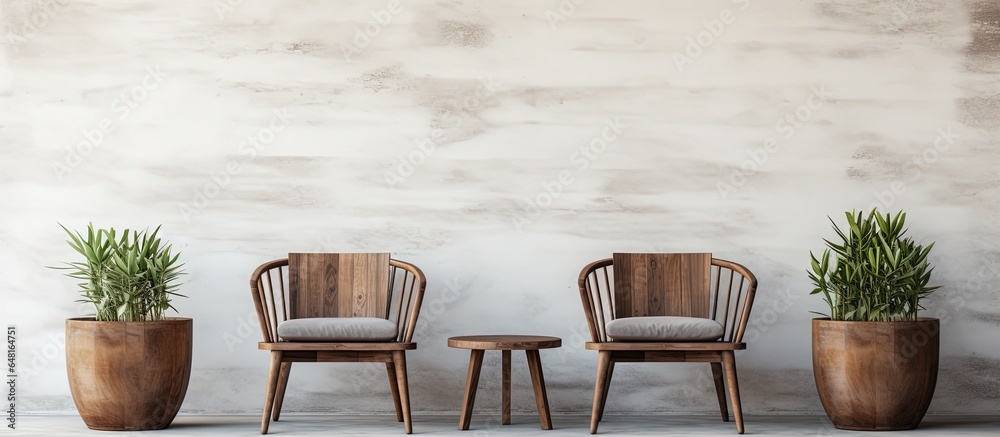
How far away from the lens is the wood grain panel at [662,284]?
415cm

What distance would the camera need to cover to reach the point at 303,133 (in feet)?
14.7

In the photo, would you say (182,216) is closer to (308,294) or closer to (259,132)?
(259,132)

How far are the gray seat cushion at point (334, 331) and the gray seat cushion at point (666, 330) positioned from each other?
3.04ft

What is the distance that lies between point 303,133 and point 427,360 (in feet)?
4.11

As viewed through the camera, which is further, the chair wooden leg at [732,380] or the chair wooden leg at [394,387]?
the chair wooden leg at [394,387]

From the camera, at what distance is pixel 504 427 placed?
3.95 metres

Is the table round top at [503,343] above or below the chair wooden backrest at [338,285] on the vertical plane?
below

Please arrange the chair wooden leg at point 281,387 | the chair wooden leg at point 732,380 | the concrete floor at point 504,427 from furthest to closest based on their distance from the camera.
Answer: the chair wooden leg at point 281,387
the concrete floor at point 504,427
the chair wooden leg at point 732,380

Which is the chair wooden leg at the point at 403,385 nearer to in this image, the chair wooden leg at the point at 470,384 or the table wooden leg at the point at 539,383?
the chair wooden leg at the point at 470,384
